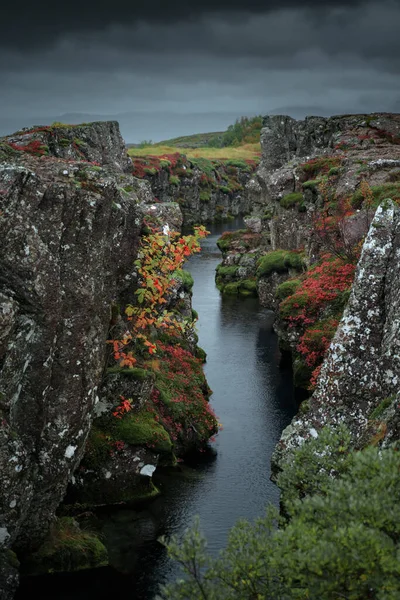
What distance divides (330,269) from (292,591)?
43.7m

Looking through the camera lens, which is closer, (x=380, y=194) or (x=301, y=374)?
(x=301, y=374)

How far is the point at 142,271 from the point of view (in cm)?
3500

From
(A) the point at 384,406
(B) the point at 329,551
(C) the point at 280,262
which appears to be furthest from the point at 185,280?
(B) the point at 329,551

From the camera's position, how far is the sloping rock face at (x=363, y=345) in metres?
33.5

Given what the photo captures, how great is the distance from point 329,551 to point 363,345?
68.2ft

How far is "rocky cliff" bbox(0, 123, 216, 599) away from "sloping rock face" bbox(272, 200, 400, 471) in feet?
36.7

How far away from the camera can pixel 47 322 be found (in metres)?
27.8

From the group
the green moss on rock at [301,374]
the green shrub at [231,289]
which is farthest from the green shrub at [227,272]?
the green moss on rock at [301,374]

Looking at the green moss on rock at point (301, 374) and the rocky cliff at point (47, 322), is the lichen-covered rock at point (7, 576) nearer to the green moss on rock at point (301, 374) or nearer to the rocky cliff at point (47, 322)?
the rocky cliff at point (47, 322)

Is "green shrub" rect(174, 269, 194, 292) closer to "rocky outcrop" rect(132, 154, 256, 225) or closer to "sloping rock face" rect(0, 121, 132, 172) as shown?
"sloping rock face" rect(0, 121, 132, 172)

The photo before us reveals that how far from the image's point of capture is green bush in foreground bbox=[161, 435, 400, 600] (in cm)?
1371

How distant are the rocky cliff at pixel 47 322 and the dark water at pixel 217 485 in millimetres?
3832

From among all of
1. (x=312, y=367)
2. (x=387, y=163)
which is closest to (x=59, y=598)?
(x=312, y=367)

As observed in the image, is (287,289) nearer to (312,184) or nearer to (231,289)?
(312,184)
